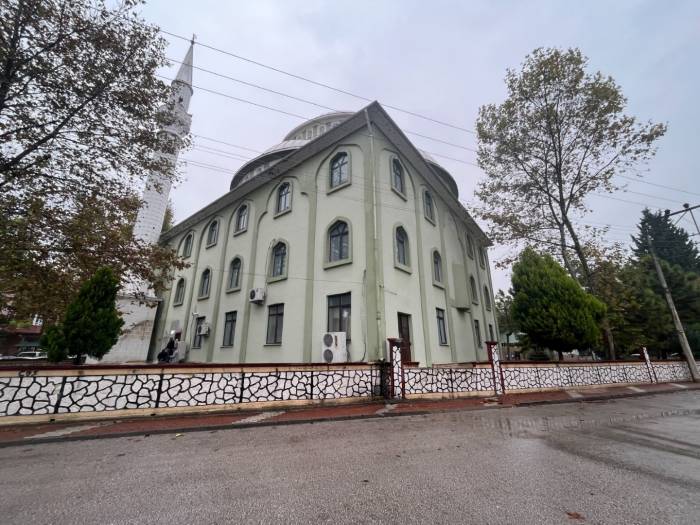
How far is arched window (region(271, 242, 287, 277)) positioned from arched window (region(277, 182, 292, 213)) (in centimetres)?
175

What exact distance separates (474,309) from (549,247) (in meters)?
5.74

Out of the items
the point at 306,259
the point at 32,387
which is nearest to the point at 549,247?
the point at 306,259

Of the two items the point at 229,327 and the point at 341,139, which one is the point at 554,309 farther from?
the point at 229,327

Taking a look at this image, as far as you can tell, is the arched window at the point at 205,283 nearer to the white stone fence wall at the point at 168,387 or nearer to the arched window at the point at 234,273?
the arched window at the point at 234,273

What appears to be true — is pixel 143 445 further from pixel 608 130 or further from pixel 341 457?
pixel 608 130

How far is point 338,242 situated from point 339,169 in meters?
3.38

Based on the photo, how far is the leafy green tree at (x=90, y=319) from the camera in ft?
28.2

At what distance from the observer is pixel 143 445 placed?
4527 mm

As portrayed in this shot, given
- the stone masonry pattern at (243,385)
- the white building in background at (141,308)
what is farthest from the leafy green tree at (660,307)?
the white building in background at (141,308)

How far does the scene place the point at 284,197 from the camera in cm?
1474

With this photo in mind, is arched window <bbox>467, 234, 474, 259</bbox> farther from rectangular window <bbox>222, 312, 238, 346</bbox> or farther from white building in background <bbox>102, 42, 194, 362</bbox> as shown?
white building in background <bbox>102, 42, 194, 362</bbox>

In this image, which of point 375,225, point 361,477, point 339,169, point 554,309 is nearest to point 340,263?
point 375,225

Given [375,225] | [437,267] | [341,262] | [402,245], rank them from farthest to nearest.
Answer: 1. [437,267]
2. [402,245]
3. [341,262]
4. [375,225]

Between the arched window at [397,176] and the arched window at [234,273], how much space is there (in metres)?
8.87
